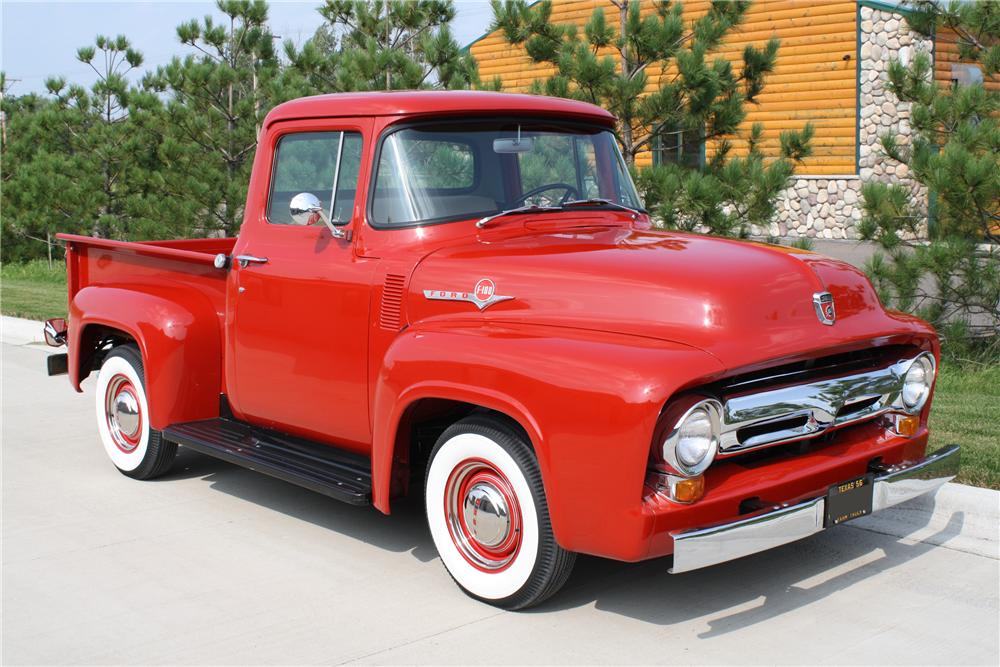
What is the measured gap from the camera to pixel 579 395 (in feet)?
12.8

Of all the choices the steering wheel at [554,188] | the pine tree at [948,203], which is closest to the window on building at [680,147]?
the pine tree at [948,203]

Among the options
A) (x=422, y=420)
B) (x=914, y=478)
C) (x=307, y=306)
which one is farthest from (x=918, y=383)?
(x=307, y=306)

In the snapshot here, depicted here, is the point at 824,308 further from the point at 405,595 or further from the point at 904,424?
the point at 405,595

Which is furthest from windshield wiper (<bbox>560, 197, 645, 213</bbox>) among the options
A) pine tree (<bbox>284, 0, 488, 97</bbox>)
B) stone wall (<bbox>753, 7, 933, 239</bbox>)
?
stone wall (<bbox>753, 7, 933, 239</bbox>)

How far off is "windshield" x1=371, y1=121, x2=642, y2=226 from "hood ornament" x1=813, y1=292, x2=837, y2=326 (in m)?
1.49

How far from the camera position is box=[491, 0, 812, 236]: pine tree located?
959cm

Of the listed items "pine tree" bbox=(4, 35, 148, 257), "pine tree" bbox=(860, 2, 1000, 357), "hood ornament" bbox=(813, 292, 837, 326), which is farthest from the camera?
"pine tree" bbox=(4, 35, 148, 257)

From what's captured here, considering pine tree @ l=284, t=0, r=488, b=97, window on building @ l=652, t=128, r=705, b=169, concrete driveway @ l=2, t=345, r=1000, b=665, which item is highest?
pine tree @ l=284, t=0, r=488, b=97

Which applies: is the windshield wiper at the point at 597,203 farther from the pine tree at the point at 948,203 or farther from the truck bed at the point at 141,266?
the pine tree at the point at 948,203

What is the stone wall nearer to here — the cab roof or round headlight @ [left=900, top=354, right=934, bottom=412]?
the cab roof

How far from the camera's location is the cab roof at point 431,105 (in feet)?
17.0

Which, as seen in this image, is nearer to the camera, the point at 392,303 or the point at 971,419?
the point at 392,303

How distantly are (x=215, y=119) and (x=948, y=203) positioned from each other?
10349mm

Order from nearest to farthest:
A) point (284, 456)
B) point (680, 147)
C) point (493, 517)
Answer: point (493, 517), point (284, 456), point (680, 147)
